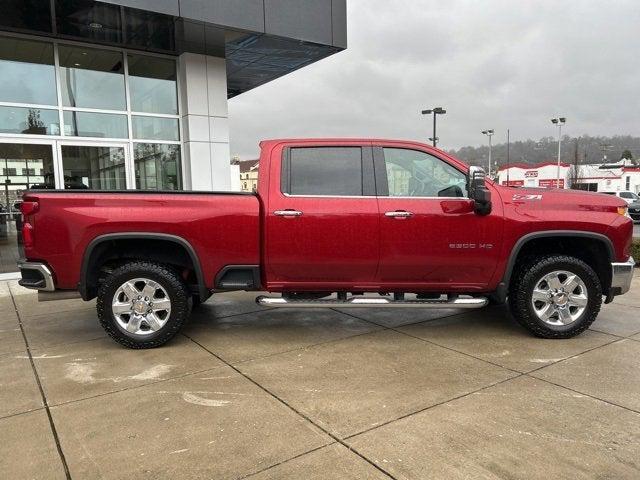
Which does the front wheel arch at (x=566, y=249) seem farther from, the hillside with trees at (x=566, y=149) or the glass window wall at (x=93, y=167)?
the hillside with trees at (x=566, y=149)

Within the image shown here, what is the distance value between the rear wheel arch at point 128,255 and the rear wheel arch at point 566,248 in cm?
Result: 300

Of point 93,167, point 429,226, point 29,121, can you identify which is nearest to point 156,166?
point 93,167

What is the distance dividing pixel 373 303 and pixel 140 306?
2.21 m

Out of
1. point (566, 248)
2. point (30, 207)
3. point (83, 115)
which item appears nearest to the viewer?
point (30, 207)

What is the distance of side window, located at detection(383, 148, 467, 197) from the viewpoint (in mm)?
4828

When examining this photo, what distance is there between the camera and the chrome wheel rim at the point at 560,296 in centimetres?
491

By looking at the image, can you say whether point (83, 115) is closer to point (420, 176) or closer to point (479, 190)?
point (420, 176)

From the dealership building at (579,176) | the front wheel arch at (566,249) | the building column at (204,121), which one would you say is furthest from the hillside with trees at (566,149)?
the front wheel arch at (566,249)

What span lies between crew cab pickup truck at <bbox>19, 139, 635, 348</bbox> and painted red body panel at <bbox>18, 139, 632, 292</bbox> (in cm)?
1

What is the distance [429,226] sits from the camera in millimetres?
4730

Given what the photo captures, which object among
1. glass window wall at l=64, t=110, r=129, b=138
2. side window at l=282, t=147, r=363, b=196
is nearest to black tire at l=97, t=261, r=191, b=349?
side window at l=282, t=147, r=363, b=196

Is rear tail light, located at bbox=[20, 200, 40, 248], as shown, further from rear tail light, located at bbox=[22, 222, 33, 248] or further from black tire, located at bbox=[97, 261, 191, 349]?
black tire, located at bbox=[97, 261, 191, 349]

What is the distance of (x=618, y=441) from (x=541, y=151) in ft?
216

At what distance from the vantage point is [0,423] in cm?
336
